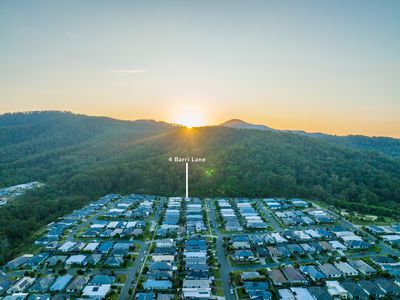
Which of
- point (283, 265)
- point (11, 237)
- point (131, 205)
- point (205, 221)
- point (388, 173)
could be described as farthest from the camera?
point (388, 173)

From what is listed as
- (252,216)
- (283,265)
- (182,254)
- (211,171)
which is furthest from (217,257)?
(211,171)

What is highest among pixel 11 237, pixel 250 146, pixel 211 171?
pixel 250 146

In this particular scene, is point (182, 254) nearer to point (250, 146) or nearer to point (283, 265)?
point (283, 265)

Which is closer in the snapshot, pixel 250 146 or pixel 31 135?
pixel 250 146

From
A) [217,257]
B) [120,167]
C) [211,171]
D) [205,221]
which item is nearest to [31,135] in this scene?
[120,167]

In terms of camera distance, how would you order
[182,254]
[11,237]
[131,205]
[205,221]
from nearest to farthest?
[182,254] < [11,237] < [205,221] < [131,205]

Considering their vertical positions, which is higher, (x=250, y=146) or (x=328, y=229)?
(x=250, y=146)

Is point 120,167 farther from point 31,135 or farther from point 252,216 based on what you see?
point 31,135
